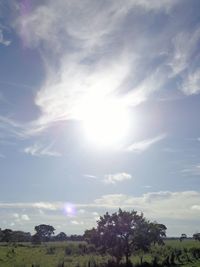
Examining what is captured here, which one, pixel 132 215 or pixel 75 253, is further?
pixel 75 253

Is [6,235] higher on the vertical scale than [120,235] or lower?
higher

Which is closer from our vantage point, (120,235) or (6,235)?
(120,235)

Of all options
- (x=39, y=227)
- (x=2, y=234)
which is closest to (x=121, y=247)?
(x=2, y=234)

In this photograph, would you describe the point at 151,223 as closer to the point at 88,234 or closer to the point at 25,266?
the point at 88,234

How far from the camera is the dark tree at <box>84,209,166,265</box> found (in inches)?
2469

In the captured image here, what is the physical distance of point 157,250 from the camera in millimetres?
88438

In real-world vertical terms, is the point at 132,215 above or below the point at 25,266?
above

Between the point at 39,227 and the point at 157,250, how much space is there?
4660 inches

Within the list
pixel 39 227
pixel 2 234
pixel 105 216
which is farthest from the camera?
pixel 39 227

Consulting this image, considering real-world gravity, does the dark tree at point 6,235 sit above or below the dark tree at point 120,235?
above

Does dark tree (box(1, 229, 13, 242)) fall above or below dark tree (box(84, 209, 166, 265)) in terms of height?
above

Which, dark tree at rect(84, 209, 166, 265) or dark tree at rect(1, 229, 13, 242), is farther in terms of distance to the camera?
dark tree at rect(1, 229, 13, 242)

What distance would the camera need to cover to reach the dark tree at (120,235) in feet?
206

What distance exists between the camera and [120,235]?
6331cm
